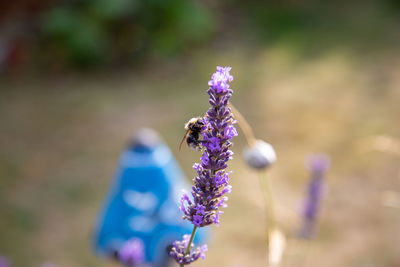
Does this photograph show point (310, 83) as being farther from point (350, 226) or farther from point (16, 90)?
point (16, 90)

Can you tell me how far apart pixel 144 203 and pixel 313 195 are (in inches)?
74.5

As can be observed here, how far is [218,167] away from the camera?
0.80 metres

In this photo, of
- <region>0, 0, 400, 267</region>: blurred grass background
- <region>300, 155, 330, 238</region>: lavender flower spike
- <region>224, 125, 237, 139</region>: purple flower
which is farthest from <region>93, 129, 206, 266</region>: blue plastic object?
<region>224, 125, 237, 139</region>: purple flower

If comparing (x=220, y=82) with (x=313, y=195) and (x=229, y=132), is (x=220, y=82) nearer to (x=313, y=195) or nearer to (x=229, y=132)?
(x=229, y=132)

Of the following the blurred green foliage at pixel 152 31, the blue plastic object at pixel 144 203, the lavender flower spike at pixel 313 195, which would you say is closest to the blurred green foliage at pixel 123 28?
the blurred green foliage at pixel 152 31

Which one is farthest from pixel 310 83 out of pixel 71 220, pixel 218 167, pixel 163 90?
pixel 218 167

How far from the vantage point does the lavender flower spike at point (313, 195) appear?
5.92 ft

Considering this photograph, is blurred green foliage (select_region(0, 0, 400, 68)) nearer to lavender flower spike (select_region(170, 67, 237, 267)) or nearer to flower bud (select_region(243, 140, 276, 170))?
flower bud (select_region(243, 140, 276, 170))

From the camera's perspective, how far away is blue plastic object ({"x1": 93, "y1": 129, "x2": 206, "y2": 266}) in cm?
347

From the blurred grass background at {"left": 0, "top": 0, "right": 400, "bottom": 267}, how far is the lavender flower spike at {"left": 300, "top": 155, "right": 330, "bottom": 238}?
1.11 meters

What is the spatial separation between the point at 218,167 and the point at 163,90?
223 inches

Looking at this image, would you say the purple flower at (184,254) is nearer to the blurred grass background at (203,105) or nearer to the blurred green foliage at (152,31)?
the blurred grass background at (203,105)

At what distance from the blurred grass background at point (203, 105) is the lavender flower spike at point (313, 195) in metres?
1.11

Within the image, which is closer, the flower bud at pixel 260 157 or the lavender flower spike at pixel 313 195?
the flower bud at pixel 260 157
